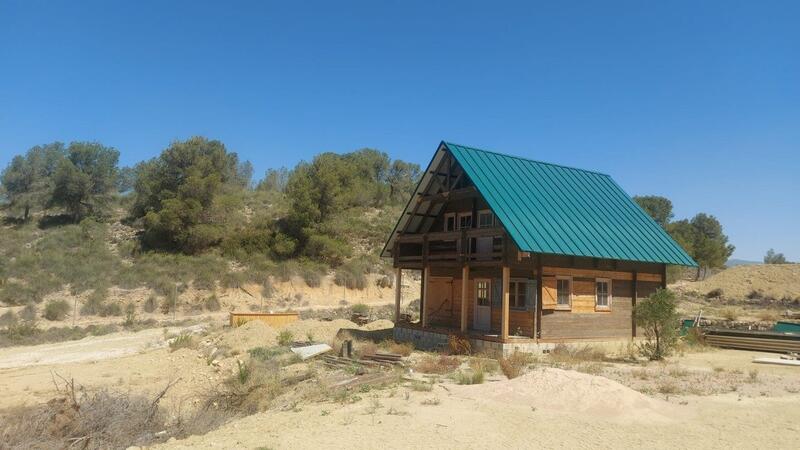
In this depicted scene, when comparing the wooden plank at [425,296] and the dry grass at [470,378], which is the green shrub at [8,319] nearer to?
the wooden plank at [425,296]

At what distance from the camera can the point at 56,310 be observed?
102ft

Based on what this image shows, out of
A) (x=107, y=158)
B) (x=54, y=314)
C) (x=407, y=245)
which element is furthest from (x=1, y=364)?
(x=107, y=158)

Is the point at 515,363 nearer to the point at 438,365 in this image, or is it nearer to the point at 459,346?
the point at 438,365

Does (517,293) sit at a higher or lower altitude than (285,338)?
higher

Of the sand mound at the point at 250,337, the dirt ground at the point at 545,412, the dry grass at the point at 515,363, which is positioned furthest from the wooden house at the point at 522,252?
the sand mound at the point at 250,337

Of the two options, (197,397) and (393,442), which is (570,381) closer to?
(393,442)

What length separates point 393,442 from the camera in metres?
8.49

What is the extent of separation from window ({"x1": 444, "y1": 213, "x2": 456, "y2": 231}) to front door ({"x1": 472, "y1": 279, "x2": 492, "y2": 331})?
255 cm

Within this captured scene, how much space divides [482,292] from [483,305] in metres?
0.52

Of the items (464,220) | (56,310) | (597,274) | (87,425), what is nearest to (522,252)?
(597,274)

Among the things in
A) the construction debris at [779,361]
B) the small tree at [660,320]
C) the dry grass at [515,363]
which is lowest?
the construction debris at [779,361]

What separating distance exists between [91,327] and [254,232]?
18369 mm

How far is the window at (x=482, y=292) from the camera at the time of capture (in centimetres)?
2114

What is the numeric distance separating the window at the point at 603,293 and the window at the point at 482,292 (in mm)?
3963
